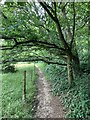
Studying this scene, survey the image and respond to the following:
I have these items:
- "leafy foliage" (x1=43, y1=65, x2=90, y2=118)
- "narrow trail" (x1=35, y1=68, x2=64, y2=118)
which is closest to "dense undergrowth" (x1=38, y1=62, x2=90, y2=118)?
"leafy foliage" (x1=43, y1=65, x2=90, y2=118)

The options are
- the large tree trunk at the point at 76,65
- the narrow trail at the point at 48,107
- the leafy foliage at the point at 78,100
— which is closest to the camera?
the leafy foliage at the point at 78,100

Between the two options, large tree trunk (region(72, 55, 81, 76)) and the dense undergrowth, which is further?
large tree trunk (region(72, 55, 81, 76))

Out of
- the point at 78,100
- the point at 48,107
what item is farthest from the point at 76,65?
the point at 48,107

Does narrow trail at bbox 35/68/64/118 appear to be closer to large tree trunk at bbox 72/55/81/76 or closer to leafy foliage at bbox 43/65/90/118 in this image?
leafy foliage at bbox 43/65/90/118

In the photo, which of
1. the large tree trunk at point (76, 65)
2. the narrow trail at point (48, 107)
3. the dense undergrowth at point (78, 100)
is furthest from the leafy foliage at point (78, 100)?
the large tree trunk at point (76, 65)

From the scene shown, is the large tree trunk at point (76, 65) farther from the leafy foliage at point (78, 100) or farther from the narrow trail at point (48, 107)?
the narrow trail at point (48, 107)

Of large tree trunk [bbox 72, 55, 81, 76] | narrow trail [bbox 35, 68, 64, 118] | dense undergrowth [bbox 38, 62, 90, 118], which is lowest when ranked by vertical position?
narrow trail [bbox 35, 68, 64, 118]

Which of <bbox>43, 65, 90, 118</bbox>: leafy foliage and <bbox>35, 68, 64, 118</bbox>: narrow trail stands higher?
<bbox>43, 65, 90, 118</bbox>: leafy foliage

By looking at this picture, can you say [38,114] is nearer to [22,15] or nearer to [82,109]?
[82,109]

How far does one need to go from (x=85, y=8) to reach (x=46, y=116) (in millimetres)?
4275

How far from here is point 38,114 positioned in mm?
5699

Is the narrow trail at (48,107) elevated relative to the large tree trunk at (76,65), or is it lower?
lower

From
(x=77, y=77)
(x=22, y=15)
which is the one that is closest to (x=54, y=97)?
(x=77, y=77)

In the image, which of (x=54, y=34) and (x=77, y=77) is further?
(x=77, y=77)
